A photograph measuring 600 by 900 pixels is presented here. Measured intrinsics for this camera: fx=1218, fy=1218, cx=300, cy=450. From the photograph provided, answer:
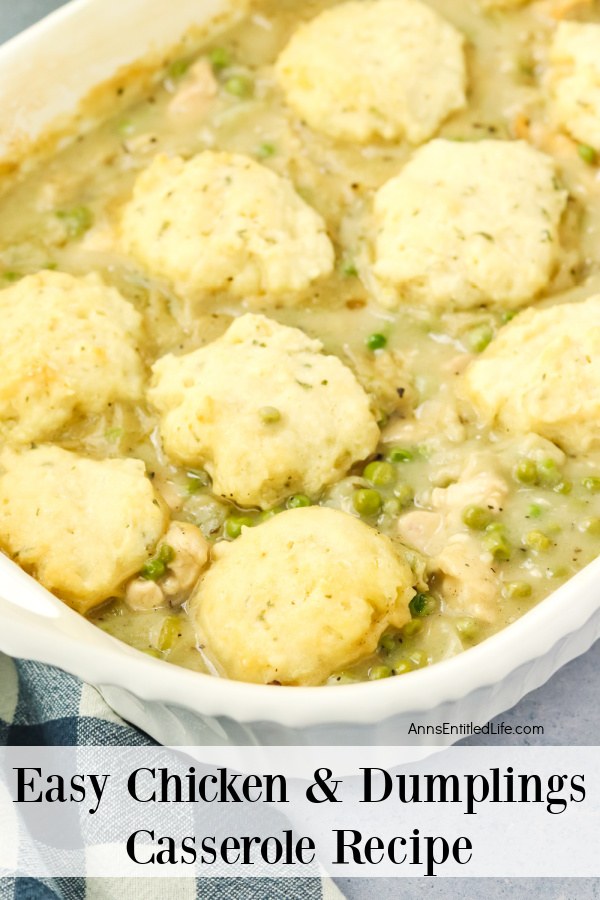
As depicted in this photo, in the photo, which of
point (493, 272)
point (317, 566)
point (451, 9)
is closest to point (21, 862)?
point (317, 566)

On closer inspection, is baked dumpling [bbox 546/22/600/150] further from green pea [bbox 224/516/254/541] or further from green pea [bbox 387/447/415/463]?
green pea [bbox 224/516/254/541]

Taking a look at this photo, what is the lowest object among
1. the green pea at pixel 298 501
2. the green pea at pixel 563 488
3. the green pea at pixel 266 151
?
the green pea at pixel 563 488

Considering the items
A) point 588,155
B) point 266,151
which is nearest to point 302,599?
point 266,151

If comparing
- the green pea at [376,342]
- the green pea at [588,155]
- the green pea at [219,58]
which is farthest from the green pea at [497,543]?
the green pea at [219,58]

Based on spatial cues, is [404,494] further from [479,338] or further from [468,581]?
[479,338]

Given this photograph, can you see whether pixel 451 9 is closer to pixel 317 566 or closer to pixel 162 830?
pixel 317 566

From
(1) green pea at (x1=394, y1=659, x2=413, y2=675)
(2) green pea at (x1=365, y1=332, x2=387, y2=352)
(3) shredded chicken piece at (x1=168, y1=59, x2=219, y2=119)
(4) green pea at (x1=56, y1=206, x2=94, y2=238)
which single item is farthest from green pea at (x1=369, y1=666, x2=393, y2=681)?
(3) shredded chicken piece at (x1=168, y1=59, x2=219, y2=119)

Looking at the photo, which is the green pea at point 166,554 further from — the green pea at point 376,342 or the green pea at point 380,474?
the green pea at point 376,342
